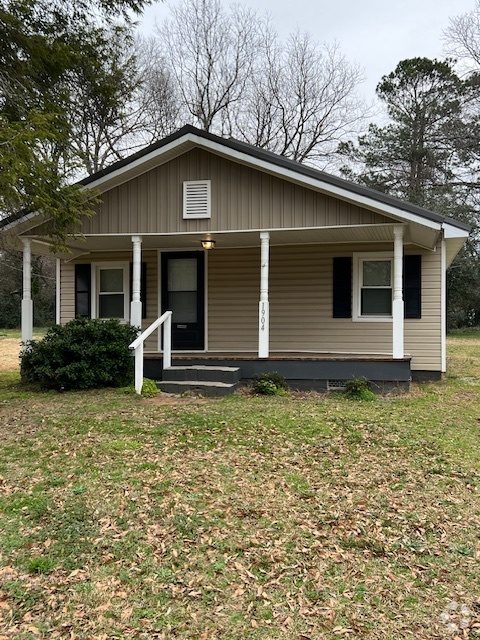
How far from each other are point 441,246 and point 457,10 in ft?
Result: 66.5

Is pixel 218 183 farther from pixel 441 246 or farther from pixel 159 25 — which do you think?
pixel 159 25

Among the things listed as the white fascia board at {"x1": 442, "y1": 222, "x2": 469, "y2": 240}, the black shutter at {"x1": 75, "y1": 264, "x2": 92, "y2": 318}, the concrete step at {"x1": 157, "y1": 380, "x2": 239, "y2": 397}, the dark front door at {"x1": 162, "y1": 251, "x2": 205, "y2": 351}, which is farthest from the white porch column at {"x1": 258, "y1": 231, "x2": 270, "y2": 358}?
the black shutter at {"x1": 75, "y1": 264, "x2": 92, "y2": 318}

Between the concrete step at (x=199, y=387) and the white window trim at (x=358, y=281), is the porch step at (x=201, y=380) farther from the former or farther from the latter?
the white window trim at (x=358, y=281)

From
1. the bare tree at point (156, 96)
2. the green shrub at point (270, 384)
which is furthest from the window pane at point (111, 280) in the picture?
the bare tree at point (156, 96)

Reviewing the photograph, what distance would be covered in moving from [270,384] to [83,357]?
3.09 metres

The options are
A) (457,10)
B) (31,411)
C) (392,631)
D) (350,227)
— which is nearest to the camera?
(392,631)

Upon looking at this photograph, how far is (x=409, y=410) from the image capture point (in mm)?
6891

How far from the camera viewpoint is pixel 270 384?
26.5 ft

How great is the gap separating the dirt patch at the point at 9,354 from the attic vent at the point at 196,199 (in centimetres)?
625

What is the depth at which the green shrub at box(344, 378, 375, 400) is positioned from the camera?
25.1 ft

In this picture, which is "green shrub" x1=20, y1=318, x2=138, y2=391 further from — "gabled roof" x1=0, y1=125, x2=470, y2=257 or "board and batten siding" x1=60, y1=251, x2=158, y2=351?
"gabled roof" x1=0, y1=125, x2=470, y2=257

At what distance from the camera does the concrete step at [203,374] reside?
8336 mm

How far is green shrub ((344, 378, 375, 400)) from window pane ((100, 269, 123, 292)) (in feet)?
18.4

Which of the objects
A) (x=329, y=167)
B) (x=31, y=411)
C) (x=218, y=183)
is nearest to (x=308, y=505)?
(x=31, y=411)
